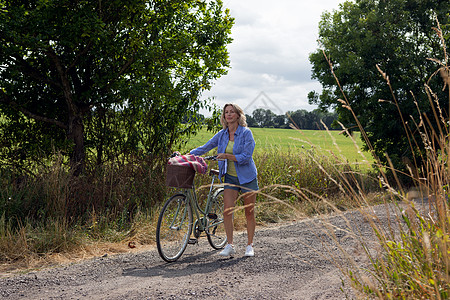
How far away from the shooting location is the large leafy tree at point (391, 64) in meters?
15.3

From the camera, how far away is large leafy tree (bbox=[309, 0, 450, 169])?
50.2 feet

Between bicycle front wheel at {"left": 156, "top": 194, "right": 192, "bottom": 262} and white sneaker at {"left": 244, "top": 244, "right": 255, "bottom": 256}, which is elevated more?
bicycle front wheel at {"left": 156, "top": 194, "right": 192, "bottom": 262}

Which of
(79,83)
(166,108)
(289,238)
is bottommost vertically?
(289,238)

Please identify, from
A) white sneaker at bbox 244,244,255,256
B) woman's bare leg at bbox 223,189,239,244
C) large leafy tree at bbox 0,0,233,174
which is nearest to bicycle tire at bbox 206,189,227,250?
woman's bare leg at bbox 223,189,239,244

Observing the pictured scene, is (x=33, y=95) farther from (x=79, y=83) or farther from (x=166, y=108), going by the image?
(x=166, y=108)

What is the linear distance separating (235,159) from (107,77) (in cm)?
406

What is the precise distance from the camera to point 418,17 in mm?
16391

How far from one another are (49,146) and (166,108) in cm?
268

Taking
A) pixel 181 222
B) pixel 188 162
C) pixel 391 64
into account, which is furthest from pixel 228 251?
pixel 391 64

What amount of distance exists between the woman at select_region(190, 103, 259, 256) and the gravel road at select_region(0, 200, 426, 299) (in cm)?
57

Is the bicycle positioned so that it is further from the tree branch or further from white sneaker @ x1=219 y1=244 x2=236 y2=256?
the tree branch

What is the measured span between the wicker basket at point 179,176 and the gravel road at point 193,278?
3.65 ft

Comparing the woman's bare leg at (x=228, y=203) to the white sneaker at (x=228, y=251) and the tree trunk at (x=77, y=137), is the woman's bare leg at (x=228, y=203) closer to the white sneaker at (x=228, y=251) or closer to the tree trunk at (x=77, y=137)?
the white sneaker at (x=228, y=251)

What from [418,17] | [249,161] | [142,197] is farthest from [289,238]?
[418,17]
